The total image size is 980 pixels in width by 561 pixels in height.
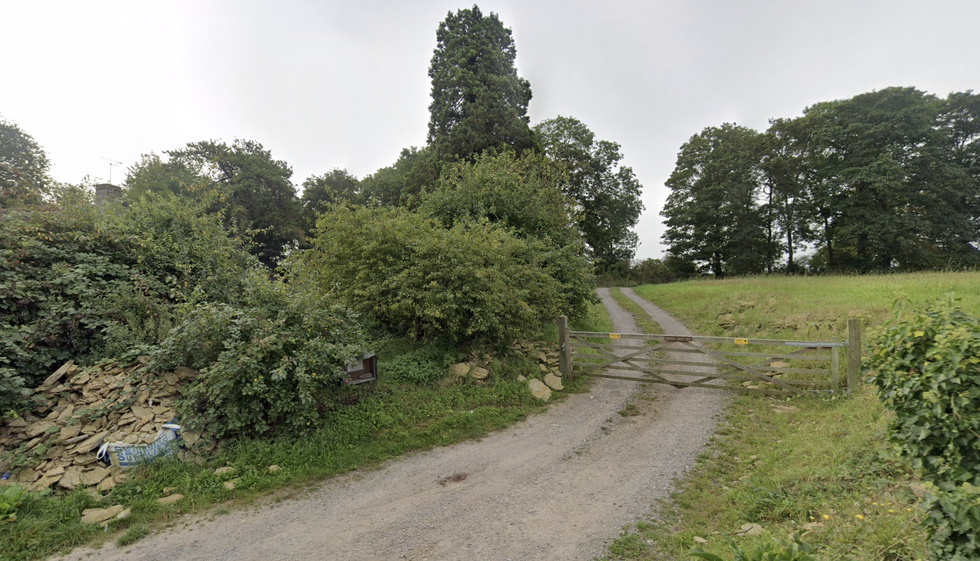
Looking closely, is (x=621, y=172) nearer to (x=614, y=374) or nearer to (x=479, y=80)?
(x=479, y=80)

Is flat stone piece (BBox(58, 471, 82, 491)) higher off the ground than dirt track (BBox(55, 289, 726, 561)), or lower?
higher

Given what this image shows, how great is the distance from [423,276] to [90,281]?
6.08 m

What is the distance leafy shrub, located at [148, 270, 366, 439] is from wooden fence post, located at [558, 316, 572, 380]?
4790mm

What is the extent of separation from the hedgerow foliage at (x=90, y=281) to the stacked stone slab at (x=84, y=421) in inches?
14.5

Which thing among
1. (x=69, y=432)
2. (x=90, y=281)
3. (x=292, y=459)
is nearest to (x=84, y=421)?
(x=69, y=432)

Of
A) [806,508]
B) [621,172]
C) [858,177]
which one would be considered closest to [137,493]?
[806,508]

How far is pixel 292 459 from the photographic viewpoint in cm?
528

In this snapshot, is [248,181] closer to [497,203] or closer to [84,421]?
[497,203]

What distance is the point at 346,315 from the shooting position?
6.99m

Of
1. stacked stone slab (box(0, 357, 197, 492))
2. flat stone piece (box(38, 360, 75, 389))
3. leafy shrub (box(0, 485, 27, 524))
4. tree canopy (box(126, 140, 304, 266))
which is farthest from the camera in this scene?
tree canopy (box(126, 140, 304, 266))

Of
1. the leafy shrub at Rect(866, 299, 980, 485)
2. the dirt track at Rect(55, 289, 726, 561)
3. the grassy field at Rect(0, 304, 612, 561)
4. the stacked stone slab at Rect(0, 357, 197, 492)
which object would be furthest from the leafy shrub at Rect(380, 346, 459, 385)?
the leafy shrub at Rect(866, 299, 980, 485)

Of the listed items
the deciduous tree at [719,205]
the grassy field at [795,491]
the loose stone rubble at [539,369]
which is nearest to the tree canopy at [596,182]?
the deciduous tree at [719,205]

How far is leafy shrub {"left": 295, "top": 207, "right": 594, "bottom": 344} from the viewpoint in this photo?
8312mm

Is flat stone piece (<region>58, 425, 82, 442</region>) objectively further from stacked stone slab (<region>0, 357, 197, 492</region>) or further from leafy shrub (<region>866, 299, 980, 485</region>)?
leafy shrub (<region>866, 299, 980, 485</region>)
